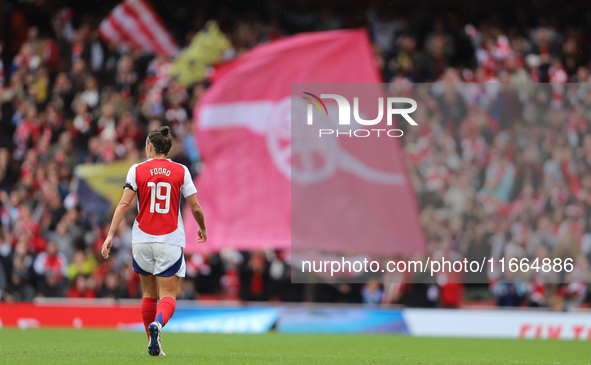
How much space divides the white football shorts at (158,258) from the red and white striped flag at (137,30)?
1382 cm

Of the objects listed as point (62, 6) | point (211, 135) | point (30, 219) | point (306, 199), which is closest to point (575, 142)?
point (306, 199)

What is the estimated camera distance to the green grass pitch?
6449 millimetres

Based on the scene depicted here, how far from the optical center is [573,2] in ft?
63.9

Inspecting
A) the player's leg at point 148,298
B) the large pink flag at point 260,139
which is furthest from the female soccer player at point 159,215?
the large pink flag at point 260,139

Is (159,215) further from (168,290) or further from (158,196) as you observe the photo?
(168,290)

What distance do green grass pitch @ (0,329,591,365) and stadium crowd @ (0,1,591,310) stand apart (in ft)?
8.14

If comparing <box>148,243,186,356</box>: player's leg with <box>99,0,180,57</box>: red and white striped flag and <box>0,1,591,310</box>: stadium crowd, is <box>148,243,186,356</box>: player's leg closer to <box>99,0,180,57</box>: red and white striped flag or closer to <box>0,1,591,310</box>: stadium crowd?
<box>0,1,591,310</box>: stadium crowd

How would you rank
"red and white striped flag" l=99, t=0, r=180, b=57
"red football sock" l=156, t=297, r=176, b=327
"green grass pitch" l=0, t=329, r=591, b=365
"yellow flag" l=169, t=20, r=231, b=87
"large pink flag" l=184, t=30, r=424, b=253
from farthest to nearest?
"red and white striped flag" l=99, t=0, r=180, b=57 < "yellow flag" l=169, t=20, r=231, b=87 < "large pink flag" l=184, t=30, r=424, b=253 < "green grass pitch" l=0, t=329, r=591, b=365 < "red football sock" l=156, t=297, r=176, b=327

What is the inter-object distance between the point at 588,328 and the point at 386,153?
14.7ft

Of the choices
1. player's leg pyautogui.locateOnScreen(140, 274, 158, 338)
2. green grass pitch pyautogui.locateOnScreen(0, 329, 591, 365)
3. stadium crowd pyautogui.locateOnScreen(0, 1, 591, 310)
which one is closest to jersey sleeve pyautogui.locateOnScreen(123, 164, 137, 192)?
player's leg pyautogui.locateOnScreen(140, 274, 158, 338)

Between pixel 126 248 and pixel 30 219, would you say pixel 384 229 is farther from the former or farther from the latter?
pixel 30 219

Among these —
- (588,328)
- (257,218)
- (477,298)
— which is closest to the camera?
(588,328)

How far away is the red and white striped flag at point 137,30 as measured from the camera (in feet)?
65.2

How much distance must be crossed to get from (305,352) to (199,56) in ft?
38.1
